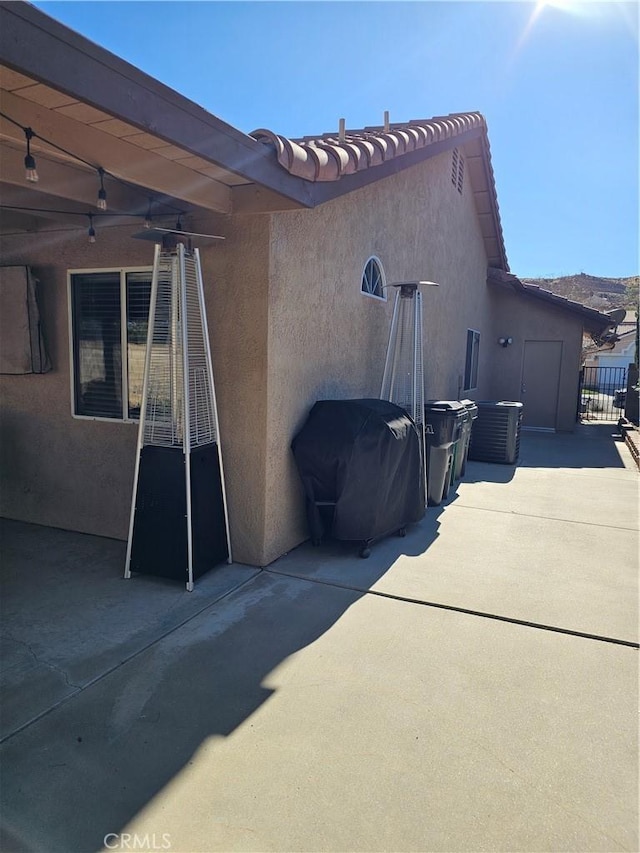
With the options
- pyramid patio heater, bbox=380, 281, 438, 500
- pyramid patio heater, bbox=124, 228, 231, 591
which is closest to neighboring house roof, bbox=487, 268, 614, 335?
pyramid patio heater, bbox=380, 281, 438, 500

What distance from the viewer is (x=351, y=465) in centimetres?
491

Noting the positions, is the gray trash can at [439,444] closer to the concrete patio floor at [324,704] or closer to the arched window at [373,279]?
the arched window at [373,279]

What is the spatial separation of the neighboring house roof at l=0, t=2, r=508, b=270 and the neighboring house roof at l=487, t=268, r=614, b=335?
9380 mm

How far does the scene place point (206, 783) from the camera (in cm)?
239

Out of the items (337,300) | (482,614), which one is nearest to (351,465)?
(482,614)

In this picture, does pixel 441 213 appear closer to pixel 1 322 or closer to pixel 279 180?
pixel 279 180

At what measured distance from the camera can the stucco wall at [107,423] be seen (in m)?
4.59

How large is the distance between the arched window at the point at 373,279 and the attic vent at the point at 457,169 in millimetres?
4325

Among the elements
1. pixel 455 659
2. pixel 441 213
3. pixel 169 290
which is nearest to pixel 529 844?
pixel 455 659

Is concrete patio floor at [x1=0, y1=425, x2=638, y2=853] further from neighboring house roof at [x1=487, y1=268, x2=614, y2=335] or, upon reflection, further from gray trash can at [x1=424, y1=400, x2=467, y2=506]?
neighboring house roof at [x1=487, y1=268, x2=614, y2=335]

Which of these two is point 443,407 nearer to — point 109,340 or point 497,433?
point 497,433

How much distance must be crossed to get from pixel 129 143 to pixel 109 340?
90.9 inches

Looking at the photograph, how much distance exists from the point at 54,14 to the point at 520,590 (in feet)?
15.1

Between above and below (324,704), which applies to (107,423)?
above
